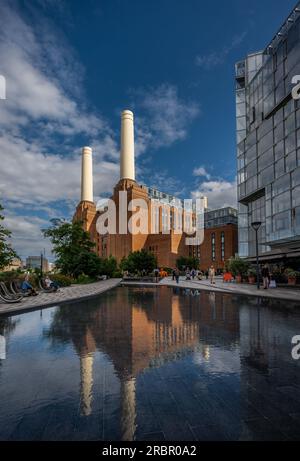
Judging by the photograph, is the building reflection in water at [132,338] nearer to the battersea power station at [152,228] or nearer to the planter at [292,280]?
the planter at [292,280]

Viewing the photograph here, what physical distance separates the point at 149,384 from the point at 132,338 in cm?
276

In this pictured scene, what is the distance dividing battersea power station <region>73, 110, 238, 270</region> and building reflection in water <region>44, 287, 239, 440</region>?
77.9 m

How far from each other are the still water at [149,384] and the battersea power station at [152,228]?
81.0 meters

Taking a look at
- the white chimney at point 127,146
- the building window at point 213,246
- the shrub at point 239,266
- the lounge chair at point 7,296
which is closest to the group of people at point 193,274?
the shrub at point 239,266

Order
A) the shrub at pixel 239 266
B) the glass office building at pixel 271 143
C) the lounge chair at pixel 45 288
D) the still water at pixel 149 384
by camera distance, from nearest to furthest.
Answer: the still water at pixel 149 384 → the lounge chair at pixel 45 288 → the glass office building at pixel 271 143 → the shrub at pixel 239 266

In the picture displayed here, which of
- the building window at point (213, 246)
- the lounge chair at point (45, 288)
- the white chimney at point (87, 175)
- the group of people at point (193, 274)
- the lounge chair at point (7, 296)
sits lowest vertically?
the group of people at point (193, 274)

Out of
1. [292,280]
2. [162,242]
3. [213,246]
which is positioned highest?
[162,242]

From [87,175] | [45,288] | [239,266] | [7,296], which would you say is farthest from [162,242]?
[7,296]

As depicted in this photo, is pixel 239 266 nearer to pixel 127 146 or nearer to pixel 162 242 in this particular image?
pixel 162 242

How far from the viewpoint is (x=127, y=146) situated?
302 feet

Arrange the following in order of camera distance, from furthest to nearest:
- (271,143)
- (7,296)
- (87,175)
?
(87,175) → (271,143) → (7,296)

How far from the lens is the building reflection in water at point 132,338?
3.84 meters

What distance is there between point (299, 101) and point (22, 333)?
3124cm
